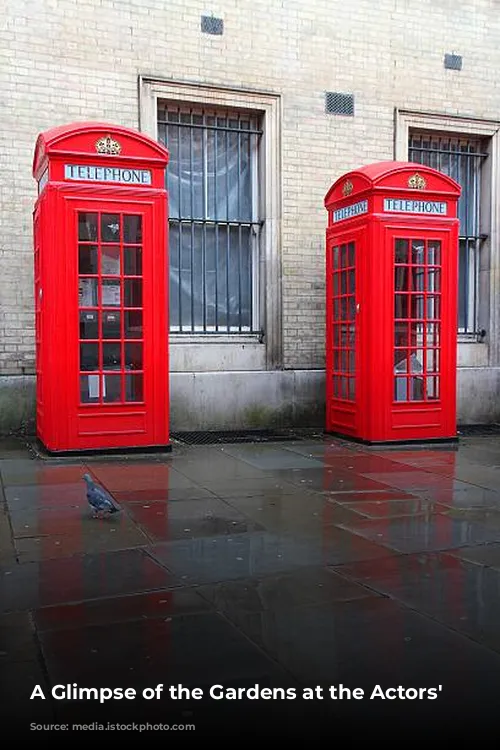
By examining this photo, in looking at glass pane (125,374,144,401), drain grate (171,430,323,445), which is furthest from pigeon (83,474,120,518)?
drain grate (171,430,323,445)

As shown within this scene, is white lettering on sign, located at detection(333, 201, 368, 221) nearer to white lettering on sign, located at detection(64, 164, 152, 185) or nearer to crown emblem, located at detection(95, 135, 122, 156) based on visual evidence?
white lettering on sign, located at detection(64, 164, 152, 185)

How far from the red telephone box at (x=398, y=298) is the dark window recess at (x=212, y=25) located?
263 cm

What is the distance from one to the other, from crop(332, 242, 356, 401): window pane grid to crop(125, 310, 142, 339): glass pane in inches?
105

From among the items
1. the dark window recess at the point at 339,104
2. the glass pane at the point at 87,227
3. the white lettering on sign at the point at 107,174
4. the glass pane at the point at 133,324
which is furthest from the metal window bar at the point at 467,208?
the glass pane at the point at 87,227

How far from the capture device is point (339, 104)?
33.5 ft

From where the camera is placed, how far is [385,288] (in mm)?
8508

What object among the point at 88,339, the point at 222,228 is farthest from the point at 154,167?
the point at 222,228

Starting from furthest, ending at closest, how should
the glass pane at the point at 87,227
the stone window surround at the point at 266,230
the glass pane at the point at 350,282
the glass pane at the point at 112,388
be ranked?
the stone window surround at the point at 266,230 → the glass pane at the point at 350,282 → the glass pane at the point at 112,388 → the glass pane at the point at 87,227

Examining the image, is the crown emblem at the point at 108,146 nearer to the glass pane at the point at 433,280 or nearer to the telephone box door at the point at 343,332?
the telephone box door at the point at 343,332

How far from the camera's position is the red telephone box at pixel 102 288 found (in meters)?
7.33

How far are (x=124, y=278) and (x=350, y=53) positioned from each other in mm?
5052

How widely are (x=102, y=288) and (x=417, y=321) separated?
12.0 feet

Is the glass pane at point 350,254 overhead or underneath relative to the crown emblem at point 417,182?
underneath

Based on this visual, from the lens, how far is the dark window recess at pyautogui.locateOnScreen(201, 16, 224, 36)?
950cm
